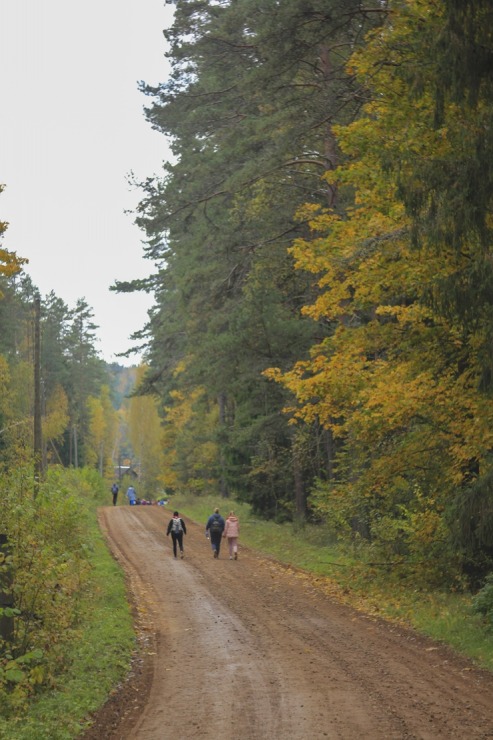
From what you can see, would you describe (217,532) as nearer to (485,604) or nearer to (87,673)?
(485,604)

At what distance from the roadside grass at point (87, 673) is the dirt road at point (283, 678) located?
0.23 metres

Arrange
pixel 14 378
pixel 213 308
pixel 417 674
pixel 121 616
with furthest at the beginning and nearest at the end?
pixel 14 378 → pixel 213 308 → pixel 121 616 → pixel 417 674

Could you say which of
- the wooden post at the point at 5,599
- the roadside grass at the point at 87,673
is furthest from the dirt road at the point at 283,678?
the wooden post at the point at 5,599

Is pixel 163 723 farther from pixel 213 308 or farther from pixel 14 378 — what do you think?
pixel 14 378

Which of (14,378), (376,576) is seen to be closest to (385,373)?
(376,576)

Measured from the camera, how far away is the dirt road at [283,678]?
8.39 meters

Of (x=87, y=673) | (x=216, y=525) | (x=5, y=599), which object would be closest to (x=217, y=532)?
(x=216, y=525)

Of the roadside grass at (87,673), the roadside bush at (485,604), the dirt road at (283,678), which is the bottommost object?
the dirt road at (283,678)

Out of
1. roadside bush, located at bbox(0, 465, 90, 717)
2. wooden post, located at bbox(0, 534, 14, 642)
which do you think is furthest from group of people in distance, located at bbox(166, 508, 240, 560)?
wooden post, located at bbox(0, 534, 14, 642)

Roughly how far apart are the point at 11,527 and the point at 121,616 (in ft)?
12.6

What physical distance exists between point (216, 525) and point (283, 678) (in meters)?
13.9

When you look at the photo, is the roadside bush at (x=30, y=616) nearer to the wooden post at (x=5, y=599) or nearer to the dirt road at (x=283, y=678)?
the wooden post at (x=5, y=599)

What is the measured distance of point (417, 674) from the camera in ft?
33.9

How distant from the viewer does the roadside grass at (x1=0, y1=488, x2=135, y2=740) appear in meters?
8.05
